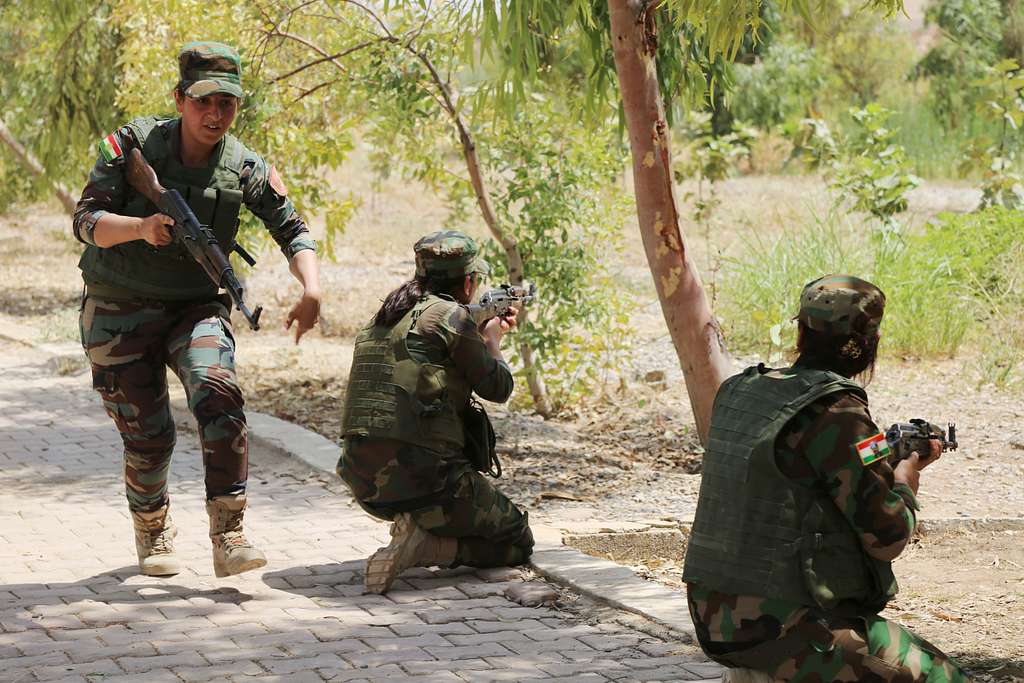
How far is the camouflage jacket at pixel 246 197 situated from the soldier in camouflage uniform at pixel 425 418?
1.49 ft

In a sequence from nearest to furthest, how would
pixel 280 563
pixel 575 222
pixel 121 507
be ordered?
pixel 280 563
pixel 121 507
pixel 575 222

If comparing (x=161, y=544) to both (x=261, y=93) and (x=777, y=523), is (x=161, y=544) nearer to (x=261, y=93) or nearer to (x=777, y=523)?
(x=777, y=523)

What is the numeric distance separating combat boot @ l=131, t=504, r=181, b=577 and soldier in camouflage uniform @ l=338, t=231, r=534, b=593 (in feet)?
2.32

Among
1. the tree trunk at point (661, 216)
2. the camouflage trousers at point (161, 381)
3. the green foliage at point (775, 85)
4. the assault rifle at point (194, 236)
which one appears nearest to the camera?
the assault rifle at point (194, 236)

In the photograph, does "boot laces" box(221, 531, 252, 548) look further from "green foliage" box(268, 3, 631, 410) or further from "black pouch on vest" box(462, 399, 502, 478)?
"green foliage" box(268, 3, 631, 410)

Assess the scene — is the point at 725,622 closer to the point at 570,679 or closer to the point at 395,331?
the point at 570,679

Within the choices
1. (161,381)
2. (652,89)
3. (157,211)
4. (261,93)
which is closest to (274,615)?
(161,381)

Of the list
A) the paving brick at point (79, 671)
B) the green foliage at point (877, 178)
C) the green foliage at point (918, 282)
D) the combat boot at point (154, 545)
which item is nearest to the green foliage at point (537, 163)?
the green foliage at point (918, 282)

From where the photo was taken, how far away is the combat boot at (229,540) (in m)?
4.68

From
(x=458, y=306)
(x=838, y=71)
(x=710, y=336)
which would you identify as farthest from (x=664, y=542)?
(x=838, y=71)

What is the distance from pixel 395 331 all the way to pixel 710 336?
1.56 meters

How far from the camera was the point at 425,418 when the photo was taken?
15.9ft

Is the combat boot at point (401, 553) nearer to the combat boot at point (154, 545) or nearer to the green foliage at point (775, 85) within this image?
the combat boot at point (154, 545)

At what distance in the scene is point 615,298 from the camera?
8.05 metres
